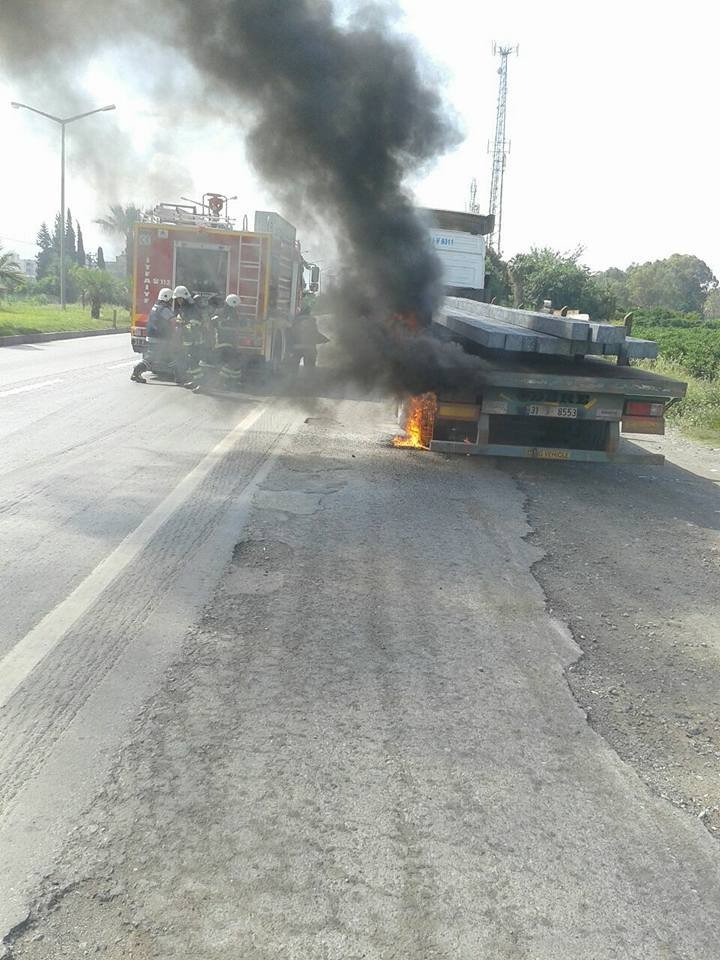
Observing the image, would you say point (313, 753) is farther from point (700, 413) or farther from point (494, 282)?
point (494, 282)

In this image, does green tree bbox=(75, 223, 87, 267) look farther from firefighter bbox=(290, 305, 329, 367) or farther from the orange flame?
the orange flame

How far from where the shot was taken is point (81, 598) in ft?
15.6

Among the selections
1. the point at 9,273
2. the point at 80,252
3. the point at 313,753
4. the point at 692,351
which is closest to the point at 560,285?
the point at 692,351

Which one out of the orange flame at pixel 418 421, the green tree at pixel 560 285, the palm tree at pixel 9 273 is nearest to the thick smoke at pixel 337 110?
the orange flame at pixel 418 421

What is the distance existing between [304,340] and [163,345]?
3.39m

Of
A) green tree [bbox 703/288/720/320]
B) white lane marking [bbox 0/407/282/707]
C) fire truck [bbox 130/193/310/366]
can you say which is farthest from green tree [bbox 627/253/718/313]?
white lane marking [bbox 0/407/282/707]

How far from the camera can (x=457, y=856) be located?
2.75 m

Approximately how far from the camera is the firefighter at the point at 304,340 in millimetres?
16828

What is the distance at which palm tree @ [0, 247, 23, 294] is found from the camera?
127ft

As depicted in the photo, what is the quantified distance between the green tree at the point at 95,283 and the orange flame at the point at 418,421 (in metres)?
36.5

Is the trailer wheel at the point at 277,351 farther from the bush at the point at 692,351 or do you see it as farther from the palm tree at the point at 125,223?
the bush at the point at 692,351

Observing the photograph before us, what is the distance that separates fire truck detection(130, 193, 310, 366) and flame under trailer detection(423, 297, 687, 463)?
6.87 metres

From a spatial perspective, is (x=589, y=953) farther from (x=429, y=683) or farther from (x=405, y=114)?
(x=405, y=114)

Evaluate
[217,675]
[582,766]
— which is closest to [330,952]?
[582,766]
